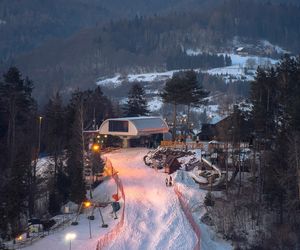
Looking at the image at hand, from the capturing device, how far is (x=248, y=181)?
44.4m

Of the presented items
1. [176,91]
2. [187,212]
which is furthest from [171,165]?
[176,91]

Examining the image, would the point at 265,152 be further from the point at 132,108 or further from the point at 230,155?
the point at 132,108

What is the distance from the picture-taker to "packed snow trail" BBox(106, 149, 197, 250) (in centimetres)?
3128

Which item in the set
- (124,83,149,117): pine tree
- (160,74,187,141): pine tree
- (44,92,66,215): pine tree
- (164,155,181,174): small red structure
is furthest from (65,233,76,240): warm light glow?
(124,83,149,117): pine tree

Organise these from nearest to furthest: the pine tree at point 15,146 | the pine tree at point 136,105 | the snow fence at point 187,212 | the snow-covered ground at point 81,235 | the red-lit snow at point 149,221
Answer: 1. the red-lit snow at point 149,221
2. the snow-covered ground at point 81,235
3. the snow fence at point 187,212
4. the pine tree at point 15,146
5. the pine tree at point 136,105

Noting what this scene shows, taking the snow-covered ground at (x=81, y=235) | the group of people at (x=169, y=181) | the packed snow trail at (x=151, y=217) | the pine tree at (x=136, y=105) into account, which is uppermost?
the pine tree at (x=136, y=105)

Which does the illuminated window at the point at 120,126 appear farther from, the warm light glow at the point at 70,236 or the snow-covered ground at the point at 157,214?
the warm light glow at the point at 70,236

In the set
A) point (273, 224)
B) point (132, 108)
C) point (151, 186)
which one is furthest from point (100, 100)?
point (273, 224)

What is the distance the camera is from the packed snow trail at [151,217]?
31.3 m

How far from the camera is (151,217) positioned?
3519 centimetres

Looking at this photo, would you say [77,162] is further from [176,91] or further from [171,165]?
[176,91]

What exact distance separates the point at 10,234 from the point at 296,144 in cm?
2101

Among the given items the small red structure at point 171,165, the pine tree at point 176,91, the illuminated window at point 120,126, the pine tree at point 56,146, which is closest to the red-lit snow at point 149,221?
the small red structure at point 171,165

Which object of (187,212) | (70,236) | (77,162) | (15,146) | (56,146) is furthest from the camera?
(15,146)
